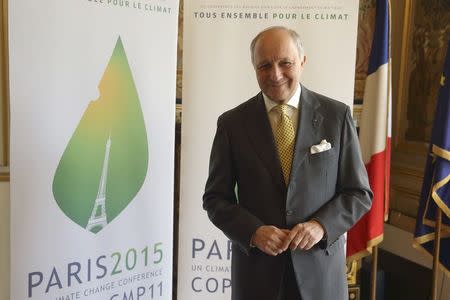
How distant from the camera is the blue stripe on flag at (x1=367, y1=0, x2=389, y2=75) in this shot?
2.35m

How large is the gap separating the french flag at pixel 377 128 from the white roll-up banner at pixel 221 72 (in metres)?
0.23

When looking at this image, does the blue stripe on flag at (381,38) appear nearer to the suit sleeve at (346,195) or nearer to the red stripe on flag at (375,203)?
the red stripe on flag at (375,203)

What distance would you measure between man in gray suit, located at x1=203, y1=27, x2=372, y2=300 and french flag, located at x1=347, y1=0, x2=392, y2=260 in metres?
1.10

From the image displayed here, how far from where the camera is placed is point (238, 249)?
143cm

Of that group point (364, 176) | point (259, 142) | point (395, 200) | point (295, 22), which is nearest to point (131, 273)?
point (259, 142)

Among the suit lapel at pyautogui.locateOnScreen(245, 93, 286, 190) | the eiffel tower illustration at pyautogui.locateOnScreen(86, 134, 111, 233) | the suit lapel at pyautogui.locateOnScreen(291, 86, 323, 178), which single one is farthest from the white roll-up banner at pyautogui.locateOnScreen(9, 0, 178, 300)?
the suit lapel at pyautogui.locateOnScreen(291, 86, 323, 178)

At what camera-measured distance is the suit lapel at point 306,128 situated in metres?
1.31

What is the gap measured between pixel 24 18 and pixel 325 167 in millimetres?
1252

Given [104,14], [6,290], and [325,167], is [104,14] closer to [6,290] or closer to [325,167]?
[325,167]

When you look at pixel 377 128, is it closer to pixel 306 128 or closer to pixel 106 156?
pixel 306 128

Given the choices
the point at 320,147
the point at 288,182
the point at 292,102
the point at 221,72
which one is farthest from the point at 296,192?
the point at 221,72

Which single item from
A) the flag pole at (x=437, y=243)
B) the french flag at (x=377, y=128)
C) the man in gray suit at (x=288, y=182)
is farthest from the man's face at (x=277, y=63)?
the flag pole at (x=437, y=243)

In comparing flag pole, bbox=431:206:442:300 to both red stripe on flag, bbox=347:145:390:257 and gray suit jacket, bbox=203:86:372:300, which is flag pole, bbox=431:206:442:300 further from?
gray suit jacket, bbox=203:86:372:300

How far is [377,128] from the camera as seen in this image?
2.41m
